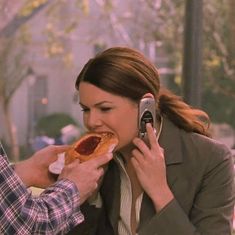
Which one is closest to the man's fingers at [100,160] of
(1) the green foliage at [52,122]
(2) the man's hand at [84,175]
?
(2) the man's hand at [84,175]

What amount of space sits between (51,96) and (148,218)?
57.8 feet

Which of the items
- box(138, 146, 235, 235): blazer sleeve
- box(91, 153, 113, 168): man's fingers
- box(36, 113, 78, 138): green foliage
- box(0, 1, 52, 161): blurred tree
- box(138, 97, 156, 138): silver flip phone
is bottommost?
box(36, 113, 78, 138): green foliage

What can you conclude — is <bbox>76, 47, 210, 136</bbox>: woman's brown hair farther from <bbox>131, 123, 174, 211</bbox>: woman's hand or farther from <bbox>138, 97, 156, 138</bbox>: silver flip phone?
<bbox>131, 123, 174, 211</bbox>: woman's hand

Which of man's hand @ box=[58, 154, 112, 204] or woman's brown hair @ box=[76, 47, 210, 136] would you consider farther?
woman's brown hair @ box=[76, 47, 210, 136]

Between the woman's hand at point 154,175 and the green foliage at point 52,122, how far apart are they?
15.0 meters

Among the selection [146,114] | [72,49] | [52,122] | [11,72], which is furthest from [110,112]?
[72,49]

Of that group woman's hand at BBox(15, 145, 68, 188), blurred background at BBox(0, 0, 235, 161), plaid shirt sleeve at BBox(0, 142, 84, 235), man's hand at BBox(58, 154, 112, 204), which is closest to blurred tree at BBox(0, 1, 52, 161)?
blurred background at BBox(0, 0, 235, 161)

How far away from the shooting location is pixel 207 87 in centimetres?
1836

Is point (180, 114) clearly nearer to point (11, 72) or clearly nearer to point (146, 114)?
point (146, 114)

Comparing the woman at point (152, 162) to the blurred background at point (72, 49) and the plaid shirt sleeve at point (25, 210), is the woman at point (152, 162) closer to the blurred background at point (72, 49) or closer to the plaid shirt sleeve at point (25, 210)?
the plaid shirt sleeve at point (25, 210)

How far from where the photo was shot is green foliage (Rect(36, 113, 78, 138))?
56.1 feet

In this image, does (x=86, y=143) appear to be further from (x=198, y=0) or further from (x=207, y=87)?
(x=207, y=87)

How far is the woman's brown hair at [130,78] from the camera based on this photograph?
6.33 ft

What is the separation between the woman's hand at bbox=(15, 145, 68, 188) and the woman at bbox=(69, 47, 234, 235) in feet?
0.73
